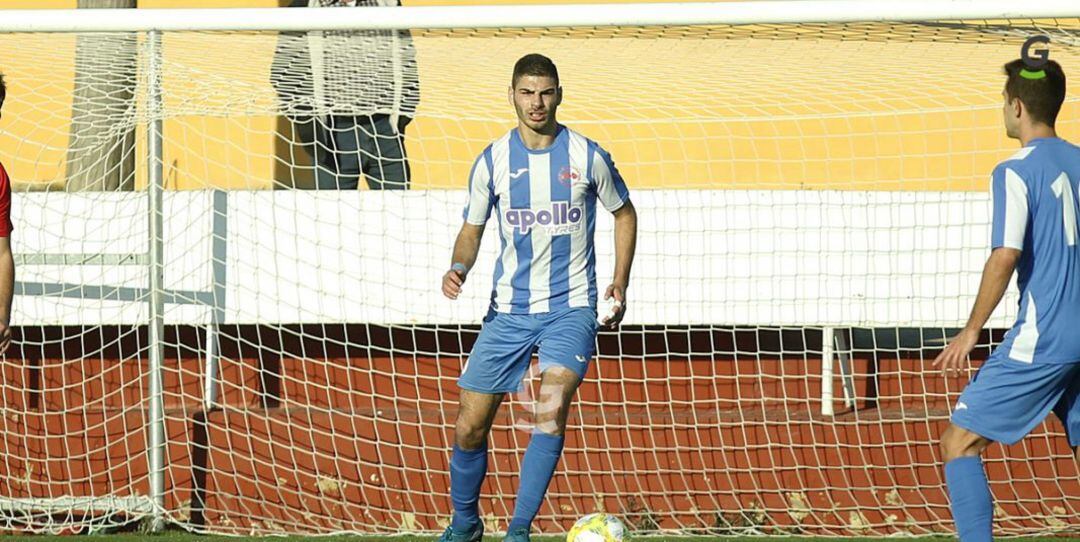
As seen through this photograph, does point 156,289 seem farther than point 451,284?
Yes

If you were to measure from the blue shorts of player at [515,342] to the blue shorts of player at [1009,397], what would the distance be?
4.86 ft

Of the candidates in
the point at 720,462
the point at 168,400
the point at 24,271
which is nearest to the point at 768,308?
the point at 720,462

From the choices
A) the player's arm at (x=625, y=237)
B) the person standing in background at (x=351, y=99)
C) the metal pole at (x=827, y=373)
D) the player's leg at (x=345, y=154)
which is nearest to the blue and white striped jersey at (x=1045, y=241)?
the player's arm at (x=625, y=237)

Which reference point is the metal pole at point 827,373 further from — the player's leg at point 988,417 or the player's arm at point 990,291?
the player's arm at point 990,291

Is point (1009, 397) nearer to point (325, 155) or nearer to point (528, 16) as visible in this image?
point (528, 16)

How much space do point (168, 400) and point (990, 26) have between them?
4.59 m

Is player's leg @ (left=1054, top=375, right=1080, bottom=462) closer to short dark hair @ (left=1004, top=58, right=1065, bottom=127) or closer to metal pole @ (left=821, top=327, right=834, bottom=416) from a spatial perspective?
short dark hair @ (left=1004, top=58, right=1065, bottom=127)

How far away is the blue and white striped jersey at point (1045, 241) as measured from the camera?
13.9 ft

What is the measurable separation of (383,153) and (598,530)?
3.02m

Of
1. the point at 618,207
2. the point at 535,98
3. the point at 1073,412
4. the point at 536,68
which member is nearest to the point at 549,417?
the point at 618,207

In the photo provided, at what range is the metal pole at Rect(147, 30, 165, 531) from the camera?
650 centimetres

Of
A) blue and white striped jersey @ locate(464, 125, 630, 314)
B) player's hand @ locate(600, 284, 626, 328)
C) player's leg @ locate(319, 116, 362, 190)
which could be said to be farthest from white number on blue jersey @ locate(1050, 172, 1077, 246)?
player's leg @ locate(319, 116, 362, 190)

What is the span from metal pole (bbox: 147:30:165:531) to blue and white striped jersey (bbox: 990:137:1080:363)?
3.87 m

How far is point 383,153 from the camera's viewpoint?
7.23m
